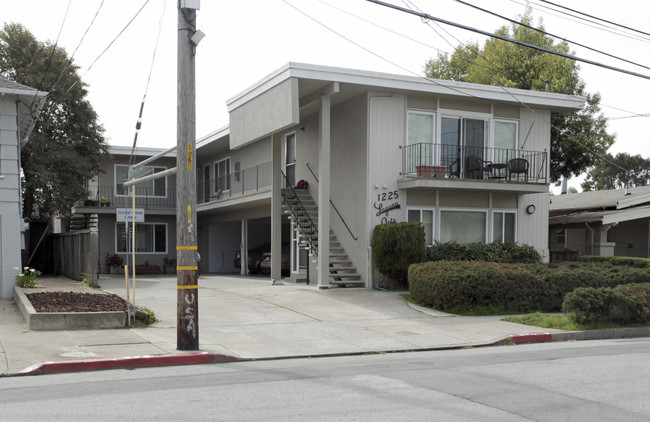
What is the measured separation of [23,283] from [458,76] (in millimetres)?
30229

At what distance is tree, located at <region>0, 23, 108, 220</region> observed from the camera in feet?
76.0

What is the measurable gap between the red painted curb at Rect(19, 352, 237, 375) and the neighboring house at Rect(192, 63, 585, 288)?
27.8 feet

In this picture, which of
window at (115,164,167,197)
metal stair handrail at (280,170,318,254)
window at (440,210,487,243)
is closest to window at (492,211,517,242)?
window at (440,210,487,243)

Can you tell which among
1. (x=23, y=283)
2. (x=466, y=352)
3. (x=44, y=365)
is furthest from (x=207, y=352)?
(x=23, y=283)

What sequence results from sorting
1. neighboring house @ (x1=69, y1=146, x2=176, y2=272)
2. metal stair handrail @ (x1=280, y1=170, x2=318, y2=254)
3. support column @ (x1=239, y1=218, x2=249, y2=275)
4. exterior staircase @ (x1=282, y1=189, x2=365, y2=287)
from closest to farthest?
exterior staircase @ (x1=282, y1=189, x2=365, y2=287)
metal stair handrail @ (x1=280, y1=170, x2=318, y2=254)
support column @ (x1=239, y1=218, x2=249, y2=275)
neighboring house @ (x1=69, y1=146, x2=176, y2=272)

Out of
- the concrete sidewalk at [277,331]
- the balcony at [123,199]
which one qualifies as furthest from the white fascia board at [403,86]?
the balcony at [123,199]

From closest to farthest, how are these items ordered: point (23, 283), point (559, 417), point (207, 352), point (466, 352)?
point (559, 417)
point (207, 352)
point (466, 352)
point (23, 283)

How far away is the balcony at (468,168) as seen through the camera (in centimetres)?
1848

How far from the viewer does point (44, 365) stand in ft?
28.3

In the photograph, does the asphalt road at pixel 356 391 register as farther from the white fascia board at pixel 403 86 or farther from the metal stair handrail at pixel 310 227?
the metal stair handrail at pixel 310 227

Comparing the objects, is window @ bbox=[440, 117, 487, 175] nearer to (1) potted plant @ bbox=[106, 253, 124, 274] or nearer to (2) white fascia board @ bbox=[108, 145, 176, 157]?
(2) white fascia board @ bbox=[108, 145, 176, 157]

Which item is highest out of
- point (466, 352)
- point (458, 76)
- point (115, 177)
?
point (458, 76)

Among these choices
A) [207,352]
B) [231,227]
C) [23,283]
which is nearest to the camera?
[207,352]

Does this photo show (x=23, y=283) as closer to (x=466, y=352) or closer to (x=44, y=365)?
(x=44, y=365)
